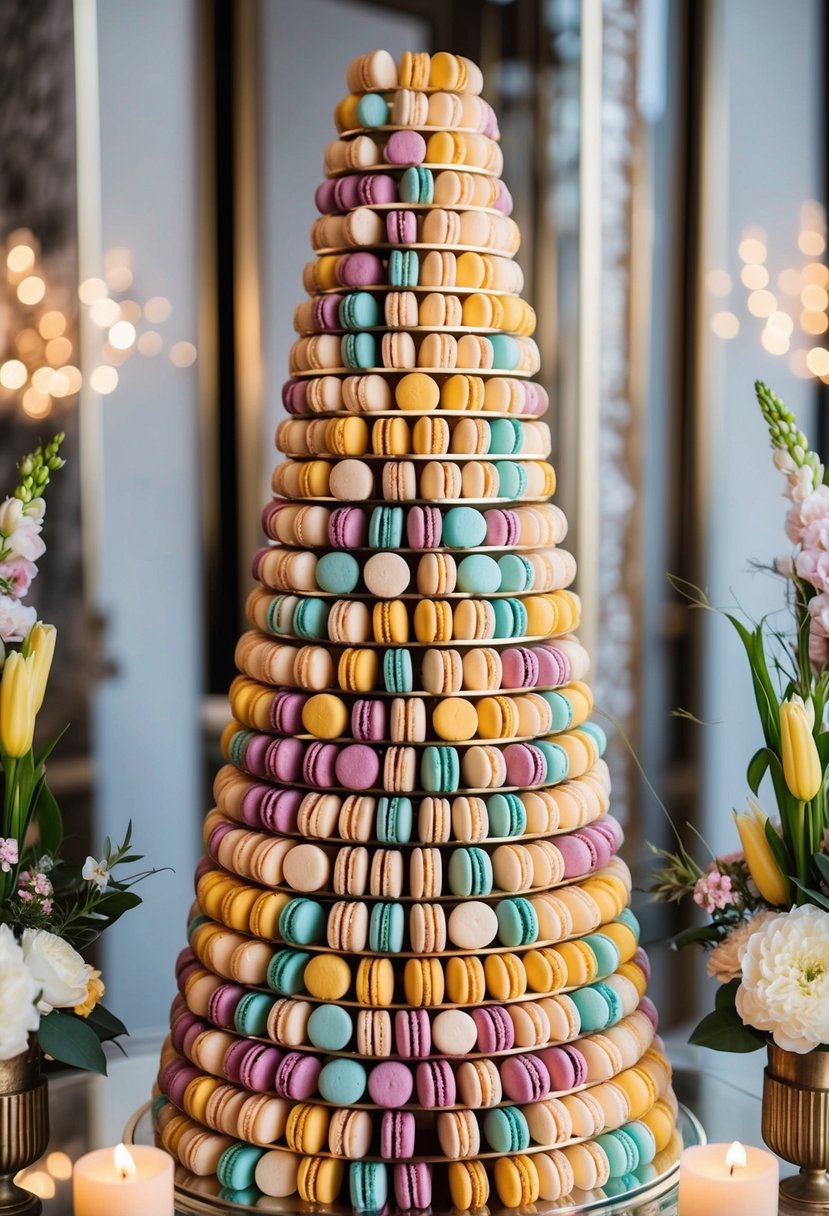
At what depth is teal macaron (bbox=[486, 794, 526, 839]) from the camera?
3.69ft

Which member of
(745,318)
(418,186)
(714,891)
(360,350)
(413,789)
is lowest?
(714,891)

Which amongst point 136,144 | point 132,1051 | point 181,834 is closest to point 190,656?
point 181,834

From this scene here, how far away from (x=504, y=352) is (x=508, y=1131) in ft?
2.02

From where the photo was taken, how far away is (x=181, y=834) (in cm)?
319

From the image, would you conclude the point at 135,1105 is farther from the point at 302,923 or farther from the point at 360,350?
the point at 360,350

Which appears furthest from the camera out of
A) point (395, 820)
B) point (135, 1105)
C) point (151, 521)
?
point (151, 521)

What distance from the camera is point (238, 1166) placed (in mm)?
1111

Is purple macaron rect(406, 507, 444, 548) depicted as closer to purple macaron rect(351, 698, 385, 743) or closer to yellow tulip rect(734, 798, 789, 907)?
purple macaron rect(351, 698, 385, 743)

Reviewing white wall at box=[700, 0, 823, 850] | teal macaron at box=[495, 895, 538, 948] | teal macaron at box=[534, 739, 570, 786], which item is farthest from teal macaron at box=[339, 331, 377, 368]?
white wall at box=[700, 0, 823, 850]

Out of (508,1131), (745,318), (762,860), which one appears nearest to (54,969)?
(508,1131)

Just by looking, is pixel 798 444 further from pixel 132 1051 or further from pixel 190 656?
pixel 190 656

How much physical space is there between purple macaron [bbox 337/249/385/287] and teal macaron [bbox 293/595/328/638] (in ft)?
0.86

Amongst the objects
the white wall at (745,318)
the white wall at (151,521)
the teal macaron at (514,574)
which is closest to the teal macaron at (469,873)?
the teal macaron at (514,574)

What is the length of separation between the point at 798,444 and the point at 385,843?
0.48 metres
